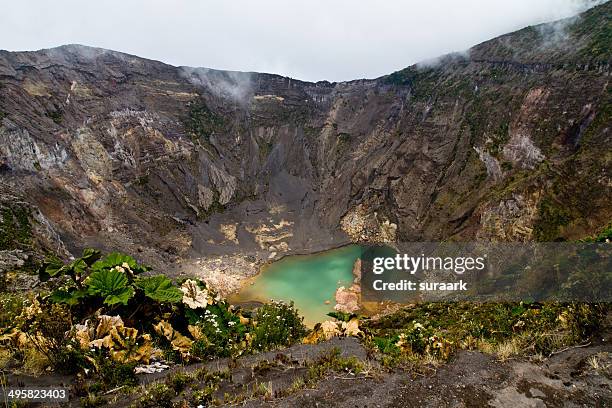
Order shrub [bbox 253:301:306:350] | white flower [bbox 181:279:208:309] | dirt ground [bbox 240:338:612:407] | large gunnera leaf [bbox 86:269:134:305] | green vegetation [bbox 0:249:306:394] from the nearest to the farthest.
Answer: dirt ground [bbox 240:338:612:407] → green vegetation [bbox 0:249:306:394] → large gunnera leaf [bbox 86:269:134:305] → shrub [bbox 253:301:306:350] → white flower [bbox 181:279:208:309]

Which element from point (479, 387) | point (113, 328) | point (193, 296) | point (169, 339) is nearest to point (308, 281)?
point (193, 296)

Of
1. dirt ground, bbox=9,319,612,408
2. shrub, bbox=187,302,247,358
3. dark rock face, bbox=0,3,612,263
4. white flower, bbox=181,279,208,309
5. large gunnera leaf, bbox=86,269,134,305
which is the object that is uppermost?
dark rock face, bbox=0,3,612,263

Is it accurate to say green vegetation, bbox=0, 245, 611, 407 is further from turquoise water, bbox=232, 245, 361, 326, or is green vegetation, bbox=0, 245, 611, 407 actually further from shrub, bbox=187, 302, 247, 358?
turquoise water, bbox=232, 245, 361, 326

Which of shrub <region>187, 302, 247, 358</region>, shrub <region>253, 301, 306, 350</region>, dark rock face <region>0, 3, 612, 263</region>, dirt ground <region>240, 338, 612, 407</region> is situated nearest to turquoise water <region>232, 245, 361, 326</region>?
dark rock face <region>0, 3, 612, 263</region>

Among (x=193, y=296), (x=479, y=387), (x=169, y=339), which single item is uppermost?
(x=193, y=296)

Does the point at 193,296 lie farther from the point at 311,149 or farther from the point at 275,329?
the point at 311,149

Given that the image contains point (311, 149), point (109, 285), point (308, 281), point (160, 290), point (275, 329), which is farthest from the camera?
point (311, 149)

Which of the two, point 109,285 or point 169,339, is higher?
point 109,285

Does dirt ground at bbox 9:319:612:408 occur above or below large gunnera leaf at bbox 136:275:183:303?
below

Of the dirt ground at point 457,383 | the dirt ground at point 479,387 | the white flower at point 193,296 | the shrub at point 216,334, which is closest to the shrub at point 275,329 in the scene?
the shrub at point 216,334
